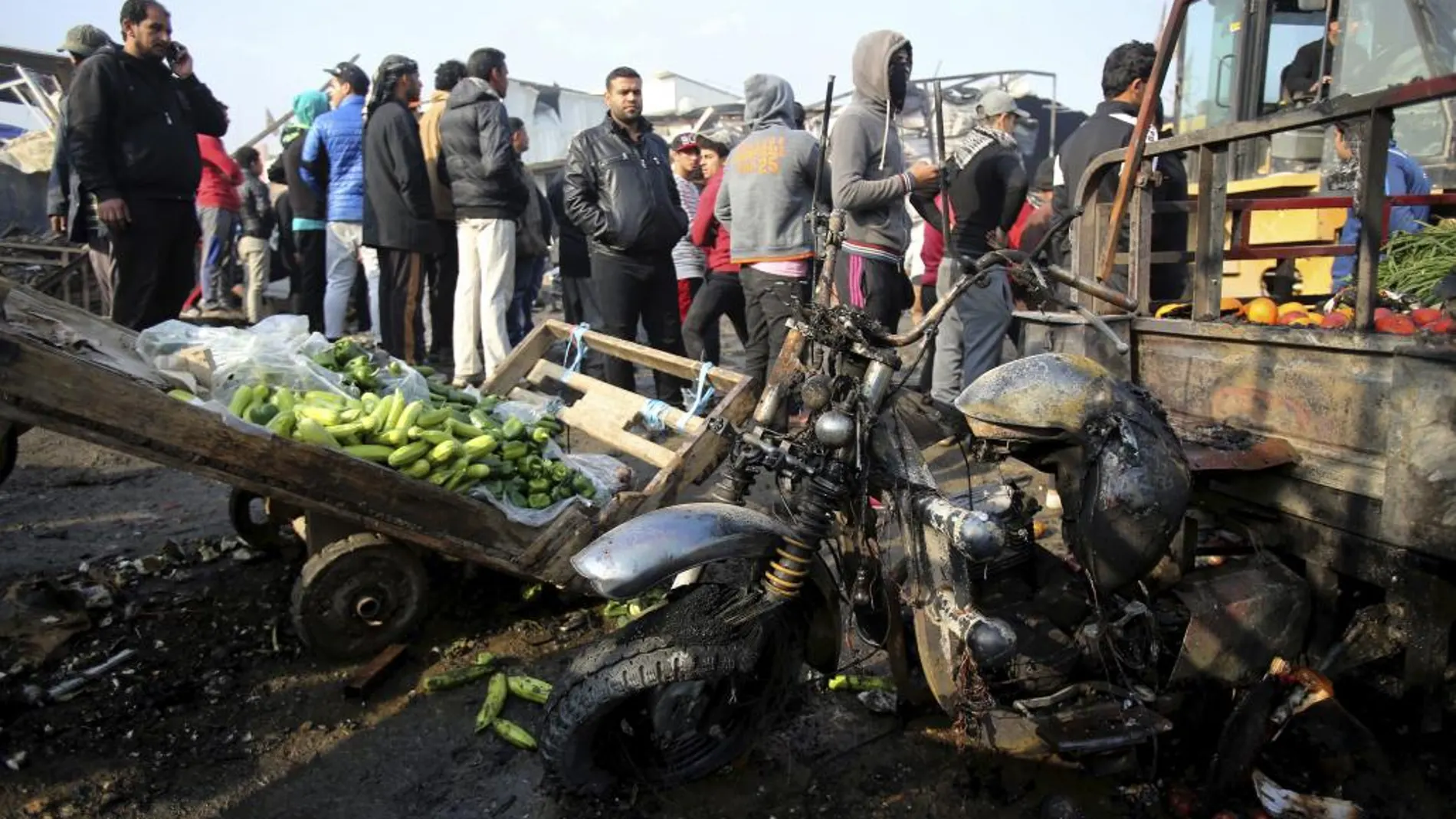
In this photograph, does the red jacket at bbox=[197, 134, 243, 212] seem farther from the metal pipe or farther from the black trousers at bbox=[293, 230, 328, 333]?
the metal pipe

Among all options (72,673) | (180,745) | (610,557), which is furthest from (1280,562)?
(72,673)

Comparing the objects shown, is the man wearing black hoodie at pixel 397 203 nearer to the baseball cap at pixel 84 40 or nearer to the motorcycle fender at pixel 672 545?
the baseball cap at pixel 84 40

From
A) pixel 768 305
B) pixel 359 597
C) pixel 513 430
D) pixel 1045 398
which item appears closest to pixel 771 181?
pixel 768 305

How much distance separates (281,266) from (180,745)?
9.49 metres

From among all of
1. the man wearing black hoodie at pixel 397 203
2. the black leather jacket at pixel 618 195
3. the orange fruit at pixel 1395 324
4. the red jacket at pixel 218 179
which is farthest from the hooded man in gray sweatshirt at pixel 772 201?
the red jacket at pixel 218 179

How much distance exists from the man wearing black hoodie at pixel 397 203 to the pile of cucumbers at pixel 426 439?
308cm

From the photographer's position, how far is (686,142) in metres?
7.39

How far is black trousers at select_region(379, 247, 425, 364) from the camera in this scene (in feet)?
21.8

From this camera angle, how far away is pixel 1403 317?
3.32 meters

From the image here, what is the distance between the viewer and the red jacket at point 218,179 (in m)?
9.27

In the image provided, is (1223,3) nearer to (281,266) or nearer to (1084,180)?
(1084,180)

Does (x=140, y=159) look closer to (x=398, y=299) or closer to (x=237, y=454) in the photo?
(x=398, y=299)

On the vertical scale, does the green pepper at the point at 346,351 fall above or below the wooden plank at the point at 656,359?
above

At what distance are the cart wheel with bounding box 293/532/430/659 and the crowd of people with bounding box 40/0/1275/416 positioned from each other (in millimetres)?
2536
